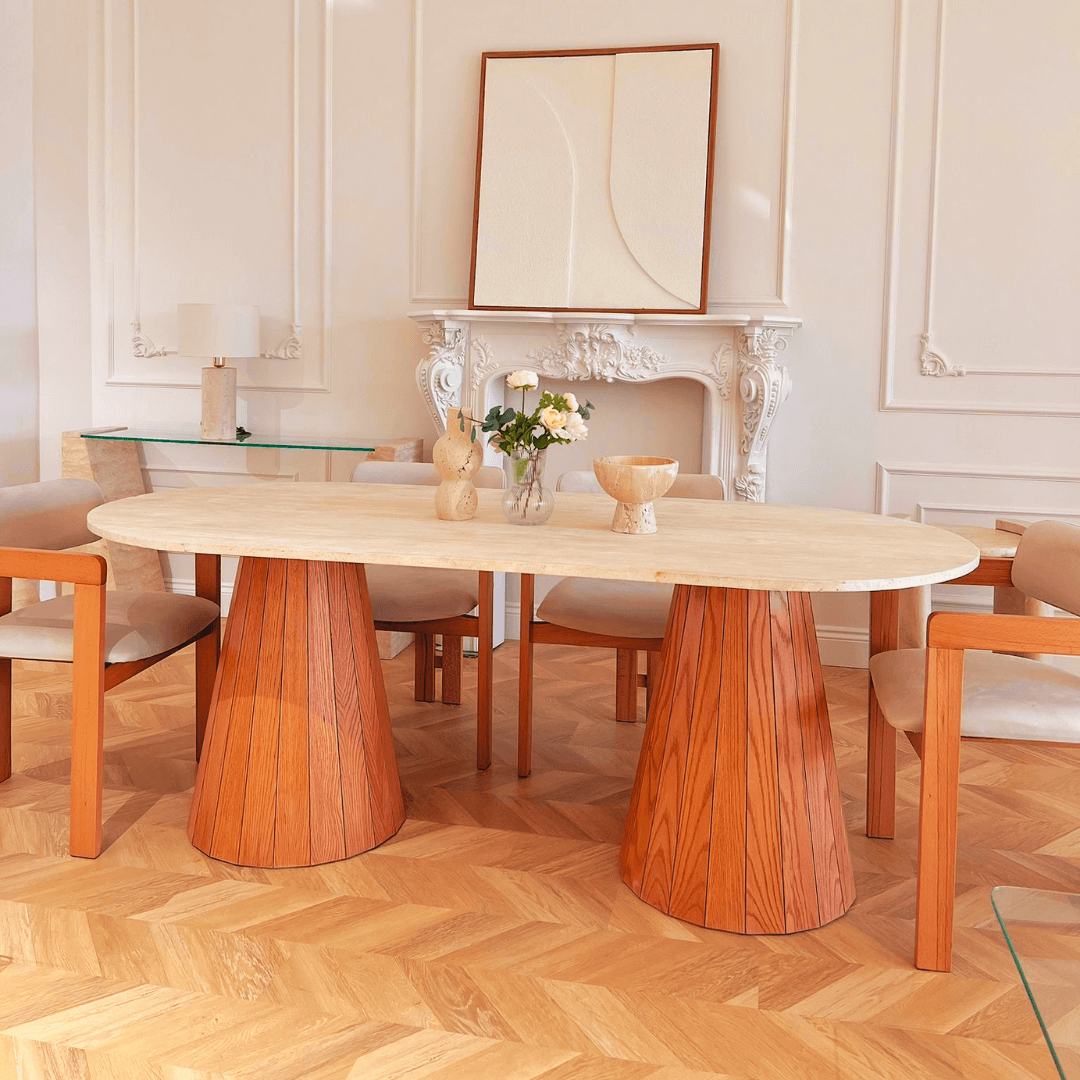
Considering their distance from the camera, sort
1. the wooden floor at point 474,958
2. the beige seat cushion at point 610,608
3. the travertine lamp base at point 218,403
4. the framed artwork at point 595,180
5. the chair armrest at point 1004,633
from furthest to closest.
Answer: the travertine lamp base at point 218,403 < the framed artwork at point 595,180 < the beige seat cushion at point 610,608 < the chair armrest at point 1004,633 < the wooden floor at point 474,958

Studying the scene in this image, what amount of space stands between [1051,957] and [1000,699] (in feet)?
2.97

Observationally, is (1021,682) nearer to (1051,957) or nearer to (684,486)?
(1051,957)

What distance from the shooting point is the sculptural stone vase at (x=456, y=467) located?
244cm

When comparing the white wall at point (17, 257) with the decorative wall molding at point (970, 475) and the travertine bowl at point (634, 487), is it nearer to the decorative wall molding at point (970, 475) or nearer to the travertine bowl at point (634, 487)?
the travertine bowl at point (634, 487)

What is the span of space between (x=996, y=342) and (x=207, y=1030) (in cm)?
338

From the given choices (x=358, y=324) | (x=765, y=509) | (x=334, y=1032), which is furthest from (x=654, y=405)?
(x=334, y=1032)

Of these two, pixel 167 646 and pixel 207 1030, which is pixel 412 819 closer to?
pixel 167 646

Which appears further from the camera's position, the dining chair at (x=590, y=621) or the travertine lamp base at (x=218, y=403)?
the travertine lamp base at (x=218, y=403)

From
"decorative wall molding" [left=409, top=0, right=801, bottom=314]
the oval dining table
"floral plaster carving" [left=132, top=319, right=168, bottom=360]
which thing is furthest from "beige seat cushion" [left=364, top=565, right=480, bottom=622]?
"floral plaster carving" [left=132, top=319, right=168, bottom=360]

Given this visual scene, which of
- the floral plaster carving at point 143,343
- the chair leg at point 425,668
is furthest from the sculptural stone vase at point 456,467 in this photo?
the floral plaster carving at point 143,343

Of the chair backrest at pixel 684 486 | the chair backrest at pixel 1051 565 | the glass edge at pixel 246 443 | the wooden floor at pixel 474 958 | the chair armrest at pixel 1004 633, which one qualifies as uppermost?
the glass edge at pixel 246 443

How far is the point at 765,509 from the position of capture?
109 inches

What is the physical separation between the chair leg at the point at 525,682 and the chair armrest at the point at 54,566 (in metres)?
1.05

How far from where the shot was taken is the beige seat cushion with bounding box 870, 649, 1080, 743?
1.98m
